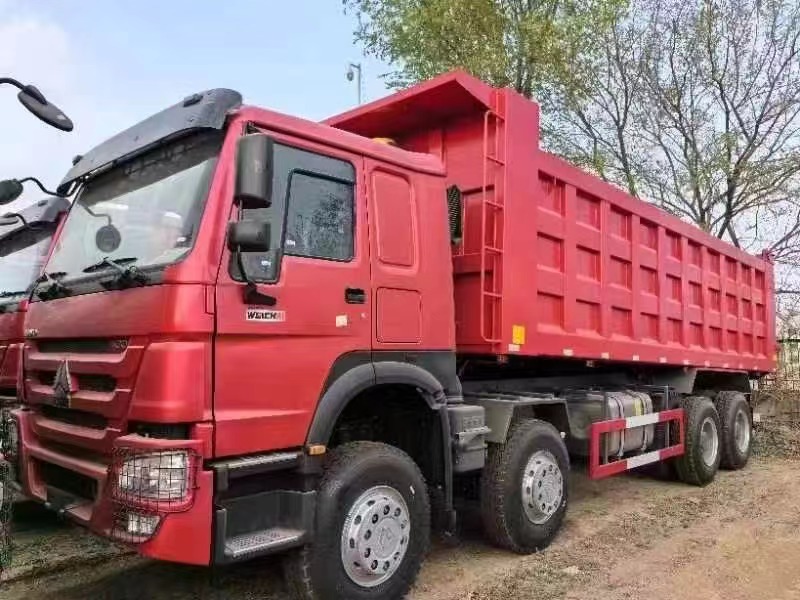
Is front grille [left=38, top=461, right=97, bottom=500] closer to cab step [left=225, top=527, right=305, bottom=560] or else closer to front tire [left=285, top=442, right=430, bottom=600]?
cab step [left=225, top=527, right=305, bottom=560]

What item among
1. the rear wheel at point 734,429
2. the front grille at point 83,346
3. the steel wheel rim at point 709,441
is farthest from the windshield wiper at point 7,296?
the rear wheel at point 734,429

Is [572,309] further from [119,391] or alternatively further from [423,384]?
[119,391]

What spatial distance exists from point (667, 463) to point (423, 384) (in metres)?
4.62

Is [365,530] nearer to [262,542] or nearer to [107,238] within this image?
[262,542]

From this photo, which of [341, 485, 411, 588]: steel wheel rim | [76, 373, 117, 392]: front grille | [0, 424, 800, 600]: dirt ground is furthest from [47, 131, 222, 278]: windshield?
[0, 424, 800, 600]: dirt ground

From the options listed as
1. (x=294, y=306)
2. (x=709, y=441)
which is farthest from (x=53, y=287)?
(x=709, y=441)

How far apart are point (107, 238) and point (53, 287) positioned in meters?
0.40

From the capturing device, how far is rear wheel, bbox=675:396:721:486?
287 inches

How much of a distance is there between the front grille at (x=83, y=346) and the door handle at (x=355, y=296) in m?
1.12

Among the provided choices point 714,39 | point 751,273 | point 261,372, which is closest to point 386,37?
point 714,39

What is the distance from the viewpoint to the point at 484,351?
470cm

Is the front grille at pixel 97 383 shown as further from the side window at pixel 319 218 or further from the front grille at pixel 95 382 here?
the side window at pixel 319 218

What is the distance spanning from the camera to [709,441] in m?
7.77

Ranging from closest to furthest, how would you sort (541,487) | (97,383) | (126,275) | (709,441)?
(126,275)
(97,383)
(541,487)
(709,441)
